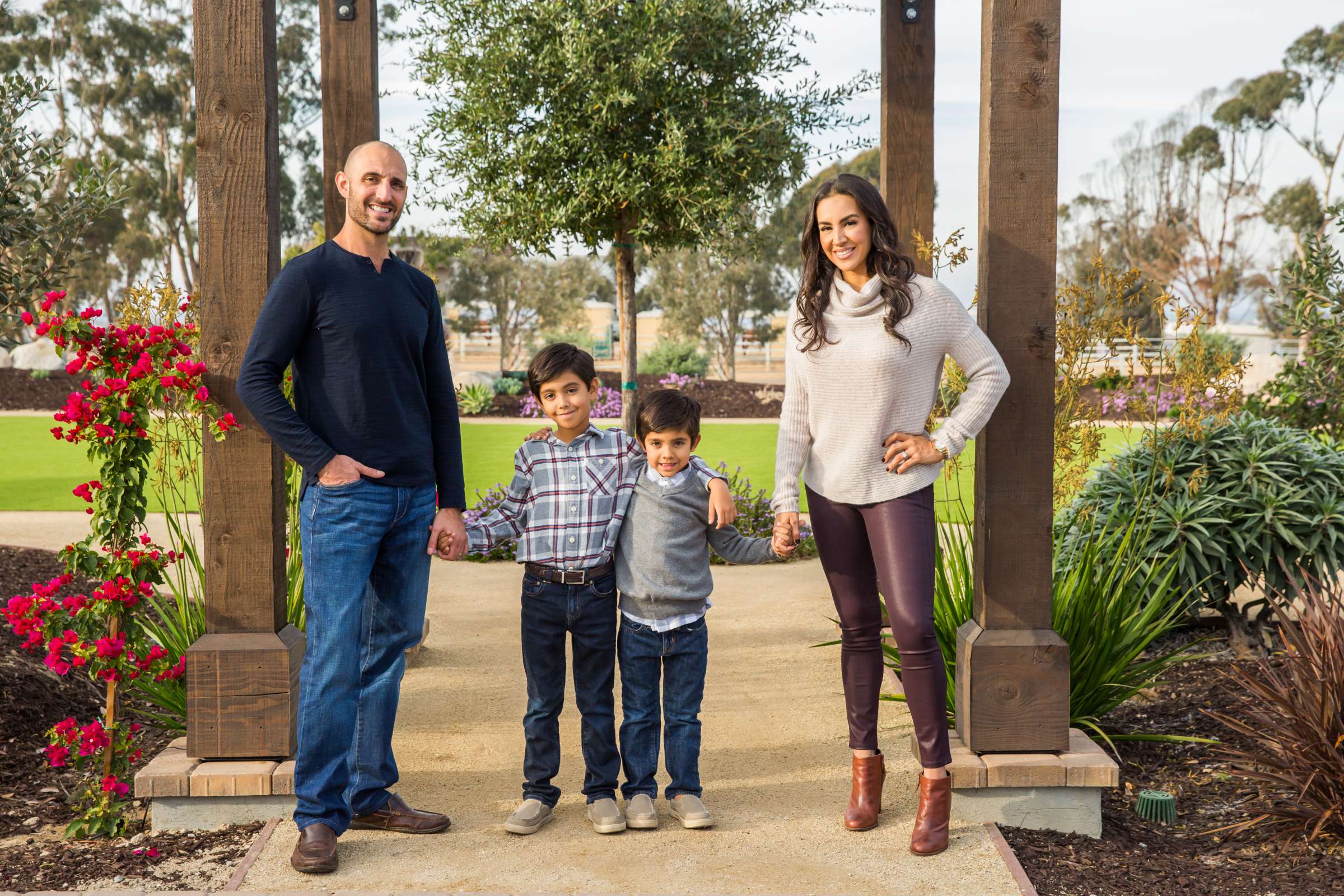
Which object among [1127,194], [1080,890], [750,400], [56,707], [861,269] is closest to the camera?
[1080,890]

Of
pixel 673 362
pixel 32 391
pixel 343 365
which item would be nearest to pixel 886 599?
pixel 343 365

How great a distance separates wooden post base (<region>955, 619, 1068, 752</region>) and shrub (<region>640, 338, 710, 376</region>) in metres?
19.9

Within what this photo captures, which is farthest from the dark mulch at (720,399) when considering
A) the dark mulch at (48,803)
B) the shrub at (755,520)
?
the dark mulch at (48,803)

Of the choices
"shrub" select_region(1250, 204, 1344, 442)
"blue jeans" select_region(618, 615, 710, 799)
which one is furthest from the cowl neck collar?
"shrub" select_region(1250, 204, 1344, 442)

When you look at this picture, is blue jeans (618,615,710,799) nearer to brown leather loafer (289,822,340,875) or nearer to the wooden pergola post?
brown leather loafer (289,822,340,875)

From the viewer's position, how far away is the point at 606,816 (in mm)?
3215

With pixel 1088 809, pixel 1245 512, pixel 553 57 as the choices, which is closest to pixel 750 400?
pixel 553 57

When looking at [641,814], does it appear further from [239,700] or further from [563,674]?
[239,700]

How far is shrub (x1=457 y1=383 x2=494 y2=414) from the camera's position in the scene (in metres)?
19.2

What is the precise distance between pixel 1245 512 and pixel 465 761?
3.48 meters

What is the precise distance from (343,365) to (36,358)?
24.1 metres

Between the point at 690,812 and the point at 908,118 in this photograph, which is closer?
the point at 690,812

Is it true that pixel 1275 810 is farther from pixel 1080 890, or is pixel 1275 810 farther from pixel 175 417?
pixel 175 417

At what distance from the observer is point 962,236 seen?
405 cm
